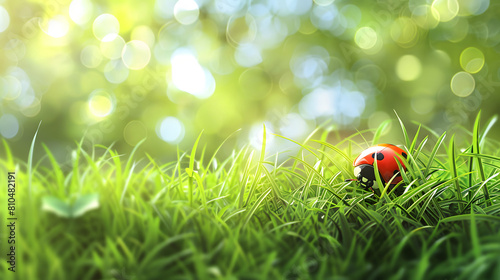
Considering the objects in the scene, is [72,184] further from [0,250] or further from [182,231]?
[182,231]

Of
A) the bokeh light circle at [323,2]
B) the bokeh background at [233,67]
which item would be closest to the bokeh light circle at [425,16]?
the bokeh background at [233,67]

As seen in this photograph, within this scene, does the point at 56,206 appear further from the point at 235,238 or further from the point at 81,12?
the point at 81,12

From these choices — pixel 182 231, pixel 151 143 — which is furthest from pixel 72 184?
pixel 151 143

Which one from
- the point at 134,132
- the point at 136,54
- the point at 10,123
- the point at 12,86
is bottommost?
the point at 134,132

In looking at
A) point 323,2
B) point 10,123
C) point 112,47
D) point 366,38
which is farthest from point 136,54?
point 366,38

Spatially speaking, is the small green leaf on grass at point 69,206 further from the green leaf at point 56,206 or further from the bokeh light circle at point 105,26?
the bokeh light circle at point 105,26

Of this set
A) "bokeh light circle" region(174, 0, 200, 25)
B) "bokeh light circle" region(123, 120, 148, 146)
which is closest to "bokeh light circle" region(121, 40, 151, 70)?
"bokeh light circle" region(174, 0, 200, 25)
